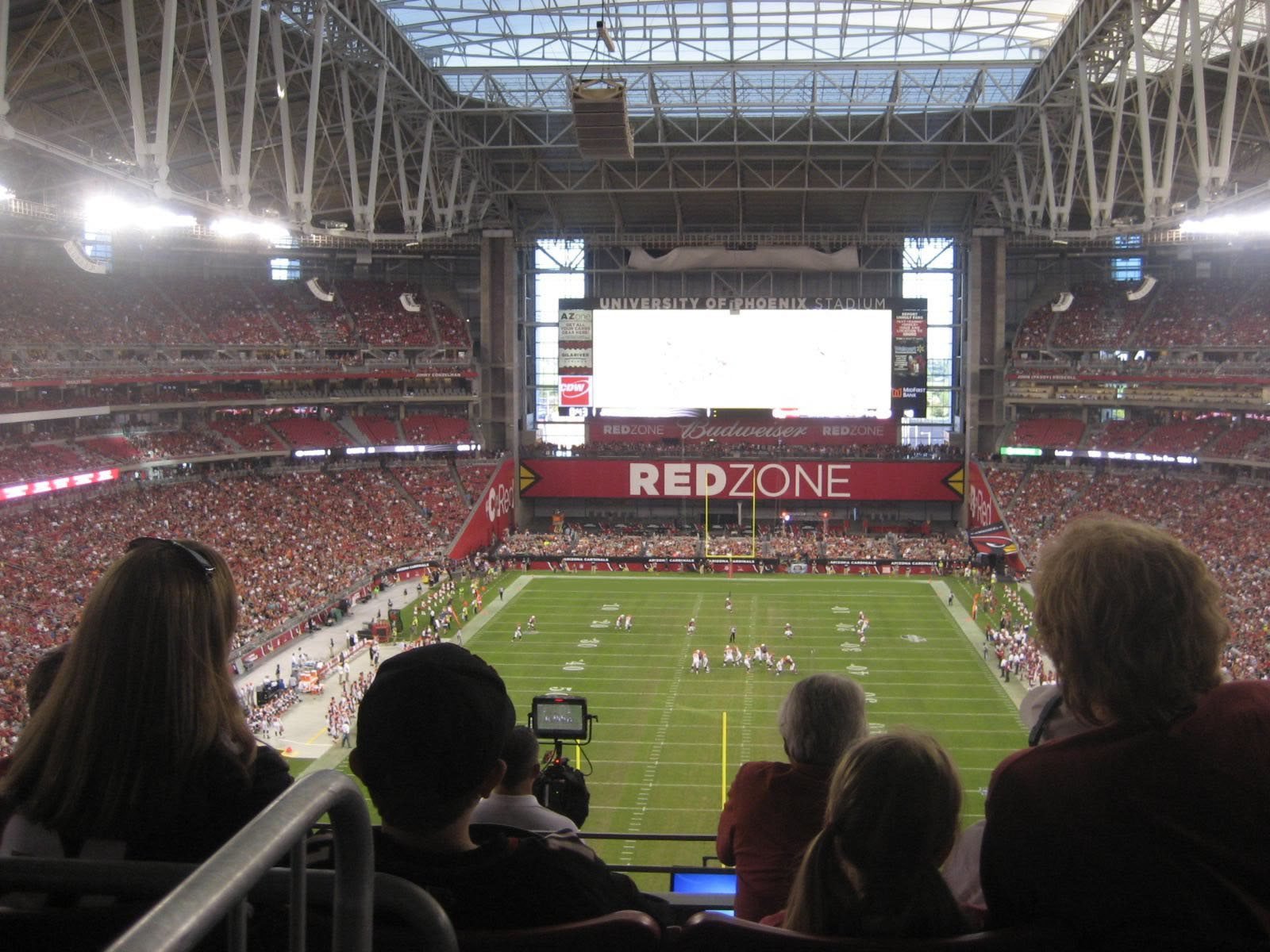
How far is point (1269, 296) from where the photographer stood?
48.6m

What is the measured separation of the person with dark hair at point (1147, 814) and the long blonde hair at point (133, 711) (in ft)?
5.94

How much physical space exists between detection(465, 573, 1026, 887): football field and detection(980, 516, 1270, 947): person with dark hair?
13.1m

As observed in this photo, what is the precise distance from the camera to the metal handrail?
1.26m

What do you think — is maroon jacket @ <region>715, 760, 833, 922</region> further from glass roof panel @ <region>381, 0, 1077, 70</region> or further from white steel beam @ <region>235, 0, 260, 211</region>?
glass roof panel @ <region>381, 0, 1077, 70</region>

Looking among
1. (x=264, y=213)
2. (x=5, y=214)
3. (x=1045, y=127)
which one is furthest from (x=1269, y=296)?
(x=5, y=214)

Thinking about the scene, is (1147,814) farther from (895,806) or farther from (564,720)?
(564,720)

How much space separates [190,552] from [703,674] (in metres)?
26.9

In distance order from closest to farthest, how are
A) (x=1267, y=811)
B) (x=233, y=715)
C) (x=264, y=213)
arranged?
(x=1267, y=811) → (x=233, y=715) → (x=264, y=213)

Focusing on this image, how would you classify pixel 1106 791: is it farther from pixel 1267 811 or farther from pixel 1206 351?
pixel 1206 351

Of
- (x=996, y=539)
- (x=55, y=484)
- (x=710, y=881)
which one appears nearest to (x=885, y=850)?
(x=710, y=881)

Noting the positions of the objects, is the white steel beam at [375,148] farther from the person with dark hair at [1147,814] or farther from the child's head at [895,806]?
the person with dark hair at [1147,814]

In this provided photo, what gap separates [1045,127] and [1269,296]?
1930cm

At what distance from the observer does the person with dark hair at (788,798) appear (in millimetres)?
3754

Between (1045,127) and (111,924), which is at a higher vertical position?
(1045,127)
